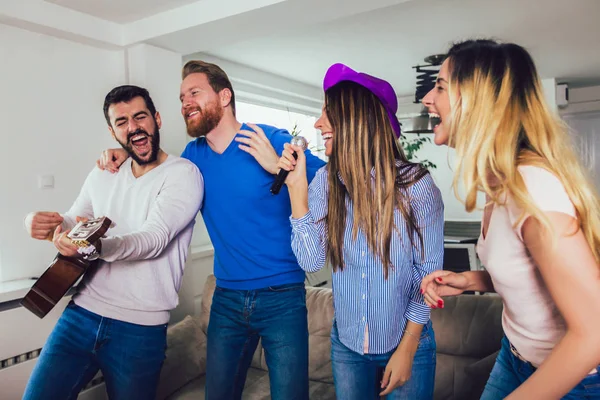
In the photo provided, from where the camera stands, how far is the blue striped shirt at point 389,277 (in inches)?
51.2

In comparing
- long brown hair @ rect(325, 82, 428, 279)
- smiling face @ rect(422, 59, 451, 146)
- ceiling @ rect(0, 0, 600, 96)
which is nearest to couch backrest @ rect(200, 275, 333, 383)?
long brown hair @ rect(325, 82, 428, 279)

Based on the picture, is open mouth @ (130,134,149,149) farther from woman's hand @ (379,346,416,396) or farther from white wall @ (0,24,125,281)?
white wall @ (0,24,125,281)

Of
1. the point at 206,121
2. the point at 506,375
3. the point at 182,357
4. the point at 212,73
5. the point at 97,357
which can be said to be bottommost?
the point at 182,357

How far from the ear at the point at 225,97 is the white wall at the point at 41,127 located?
5.06ft

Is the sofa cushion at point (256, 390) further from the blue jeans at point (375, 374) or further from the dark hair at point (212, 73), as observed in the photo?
the dark hair at point (212, 73)

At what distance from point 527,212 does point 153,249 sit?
1053 millimetres

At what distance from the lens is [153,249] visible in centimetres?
151

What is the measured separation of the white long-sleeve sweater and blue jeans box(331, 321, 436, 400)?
24.5 inches

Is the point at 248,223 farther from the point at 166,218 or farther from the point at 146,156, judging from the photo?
the point at 146,156

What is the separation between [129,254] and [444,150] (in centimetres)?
592

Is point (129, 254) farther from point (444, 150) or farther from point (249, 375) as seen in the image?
point (444, 150)

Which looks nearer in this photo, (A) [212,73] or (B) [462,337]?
(A) [212,73]

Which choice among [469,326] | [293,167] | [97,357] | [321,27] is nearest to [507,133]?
[293,167]

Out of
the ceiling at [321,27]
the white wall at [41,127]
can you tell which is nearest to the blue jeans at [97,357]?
the white wall at [41,127]
